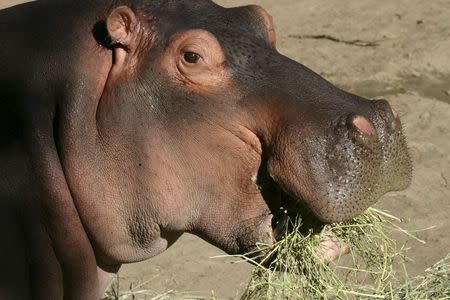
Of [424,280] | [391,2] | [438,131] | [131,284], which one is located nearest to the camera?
[424,280]

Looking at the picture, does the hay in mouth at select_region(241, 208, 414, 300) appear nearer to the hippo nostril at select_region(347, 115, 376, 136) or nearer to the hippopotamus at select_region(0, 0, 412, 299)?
the hippopotamus at select_region(0, 0, 412, 299)

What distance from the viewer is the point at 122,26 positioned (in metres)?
3.20

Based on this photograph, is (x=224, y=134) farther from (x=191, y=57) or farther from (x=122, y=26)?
(x=122, y=26)

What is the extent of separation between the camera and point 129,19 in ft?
10.5

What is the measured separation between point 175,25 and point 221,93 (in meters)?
0.27

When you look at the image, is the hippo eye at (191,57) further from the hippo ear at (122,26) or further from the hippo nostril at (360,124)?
the hippo nostril at (360,124)

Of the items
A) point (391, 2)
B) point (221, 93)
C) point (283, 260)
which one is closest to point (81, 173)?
point (221, 93)

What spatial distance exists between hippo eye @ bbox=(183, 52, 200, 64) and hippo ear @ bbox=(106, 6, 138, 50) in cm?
19

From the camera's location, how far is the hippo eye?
122 inches

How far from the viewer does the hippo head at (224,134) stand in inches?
118

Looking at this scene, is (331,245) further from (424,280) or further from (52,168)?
(52,168)

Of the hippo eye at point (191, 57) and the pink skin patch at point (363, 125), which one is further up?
the hippo eye at point (191, 57)

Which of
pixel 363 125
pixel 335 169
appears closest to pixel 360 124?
pixel 363 125

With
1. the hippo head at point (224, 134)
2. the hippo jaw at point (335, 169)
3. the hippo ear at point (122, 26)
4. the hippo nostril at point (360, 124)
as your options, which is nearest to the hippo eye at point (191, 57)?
the hippo head at point (224, 134)
